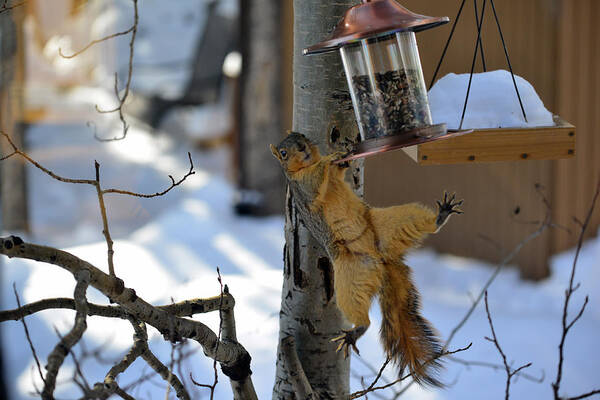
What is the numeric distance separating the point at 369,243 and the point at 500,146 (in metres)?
0.44

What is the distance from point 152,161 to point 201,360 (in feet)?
18.6

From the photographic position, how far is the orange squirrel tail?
5.49 ft

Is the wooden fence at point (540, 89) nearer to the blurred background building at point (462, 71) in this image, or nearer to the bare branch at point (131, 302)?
the blurred background building at point (462, 71)

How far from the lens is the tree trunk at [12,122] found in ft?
16.1

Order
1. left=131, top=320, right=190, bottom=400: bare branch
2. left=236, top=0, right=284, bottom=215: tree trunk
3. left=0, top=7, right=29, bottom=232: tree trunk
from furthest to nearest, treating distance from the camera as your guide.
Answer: left=236, top=0, right=284, bottom=215: tree trunk → left=0, top=7, right=29, bottom=232: tree trunk → left=131, top=320, right=190, bottom=400: bare branch

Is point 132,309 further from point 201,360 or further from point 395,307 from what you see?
point 201,360

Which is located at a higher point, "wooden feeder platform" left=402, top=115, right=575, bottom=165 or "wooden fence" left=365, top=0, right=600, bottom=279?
"wooden fence" left=365, top=0, right=600, bottom=279

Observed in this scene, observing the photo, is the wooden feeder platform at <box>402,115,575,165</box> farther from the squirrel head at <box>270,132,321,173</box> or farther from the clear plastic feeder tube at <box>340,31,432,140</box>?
the squirrel head at <box>270,132,321,173</box>

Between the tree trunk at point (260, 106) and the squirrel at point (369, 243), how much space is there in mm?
4015

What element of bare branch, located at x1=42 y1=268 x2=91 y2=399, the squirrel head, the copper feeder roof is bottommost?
bare branch, located at x1=42 y1=268 x2=91 y2=399

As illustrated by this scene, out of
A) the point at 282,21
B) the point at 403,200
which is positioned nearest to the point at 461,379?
the point at 403,200

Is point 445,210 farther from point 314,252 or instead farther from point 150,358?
point 150,358

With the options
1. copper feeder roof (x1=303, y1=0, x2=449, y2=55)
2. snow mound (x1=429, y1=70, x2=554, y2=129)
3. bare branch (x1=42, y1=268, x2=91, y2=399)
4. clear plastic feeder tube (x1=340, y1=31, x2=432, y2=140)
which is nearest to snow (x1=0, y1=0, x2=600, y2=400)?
snow mound (x1=429, y1=70, x2=554, y2=129)

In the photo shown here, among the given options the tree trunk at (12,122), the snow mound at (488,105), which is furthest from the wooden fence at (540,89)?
the tree trunk at (12,122)
